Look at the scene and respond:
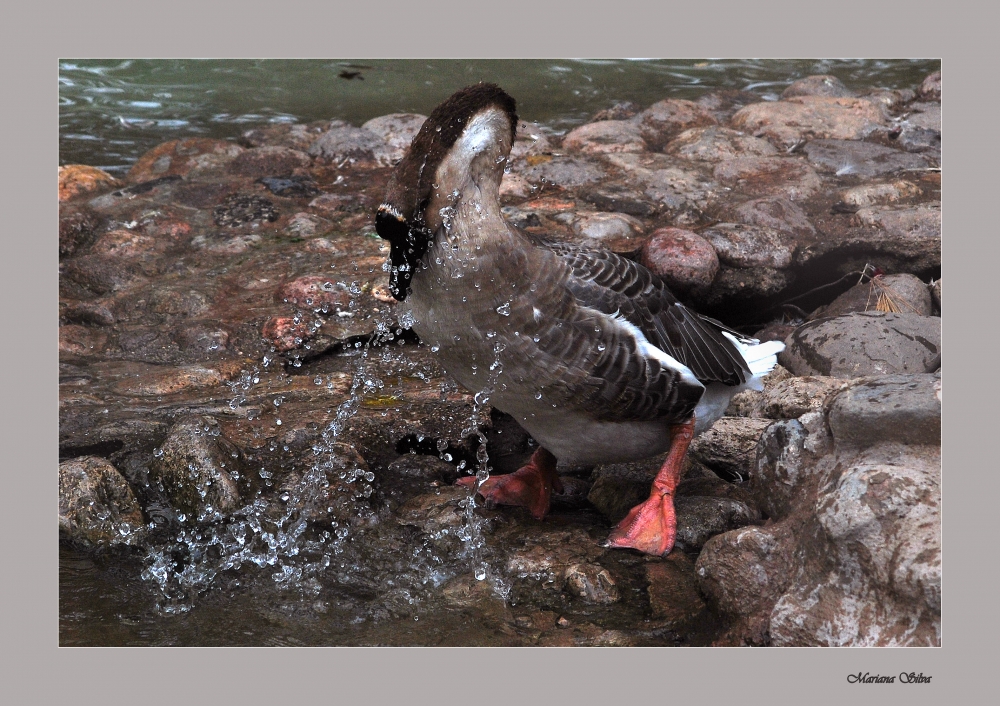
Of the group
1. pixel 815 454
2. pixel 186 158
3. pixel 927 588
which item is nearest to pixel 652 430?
pixel 815 454

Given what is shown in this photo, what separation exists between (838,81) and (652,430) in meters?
8.14

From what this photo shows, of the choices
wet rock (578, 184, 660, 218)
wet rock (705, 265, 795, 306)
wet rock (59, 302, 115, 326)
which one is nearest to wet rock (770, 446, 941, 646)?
wet rock (705, 265, 795, 306)

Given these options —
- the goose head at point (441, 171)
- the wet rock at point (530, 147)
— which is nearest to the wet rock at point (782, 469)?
the goose head at point (441, 171)

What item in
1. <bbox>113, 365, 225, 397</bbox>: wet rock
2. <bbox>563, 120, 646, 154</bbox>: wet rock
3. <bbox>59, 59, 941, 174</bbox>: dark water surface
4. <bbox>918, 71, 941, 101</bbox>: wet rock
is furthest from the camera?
<bbox>59, 59, 941, 174</bbox>: dark water surface

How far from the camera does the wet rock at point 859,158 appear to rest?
27.2 feet

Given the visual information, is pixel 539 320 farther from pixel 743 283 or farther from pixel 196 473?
pixel 743 283

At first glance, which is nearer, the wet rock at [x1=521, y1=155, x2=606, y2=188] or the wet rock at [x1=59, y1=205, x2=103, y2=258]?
the wet rock at [x1=59, y1=205, x2=103, y2=258]

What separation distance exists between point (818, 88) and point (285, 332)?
7361 mm

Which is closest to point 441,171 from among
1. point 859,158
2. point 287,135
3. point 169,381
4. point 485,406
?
point 485,406

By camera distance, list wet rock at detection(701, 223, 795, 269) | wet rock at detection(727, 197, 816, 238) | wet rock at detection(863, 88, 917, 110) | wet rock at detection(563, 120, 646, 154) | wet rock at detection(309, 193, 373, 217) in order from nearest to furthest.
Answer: wet rock at detection(701, 223, 795, 269) < wet rock at detection(727, 197, 816, 238) < wet rock at detection(309, 193, 373, 217) < wet rock at detection(563, 120, 646, 154) < wet rock at detection(863, 88, 917, 110)

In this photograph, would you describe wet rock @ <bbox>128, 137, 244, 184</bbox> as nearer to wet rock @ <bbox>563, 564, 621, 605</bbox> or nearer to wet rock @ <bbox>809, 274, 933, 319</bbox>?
wet rock @ <bbox>809, 274, 933, 319</bbox>

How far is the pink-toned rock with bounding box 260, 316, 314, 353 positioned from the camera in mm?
6145

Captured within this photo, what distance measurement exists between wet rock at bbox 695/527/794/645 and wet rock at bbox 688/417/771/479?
109 centimetres

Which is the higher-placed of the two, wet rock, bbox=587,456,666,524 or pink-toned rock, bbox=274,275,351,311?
pink-toned rock, bbox=274,275,351,311
